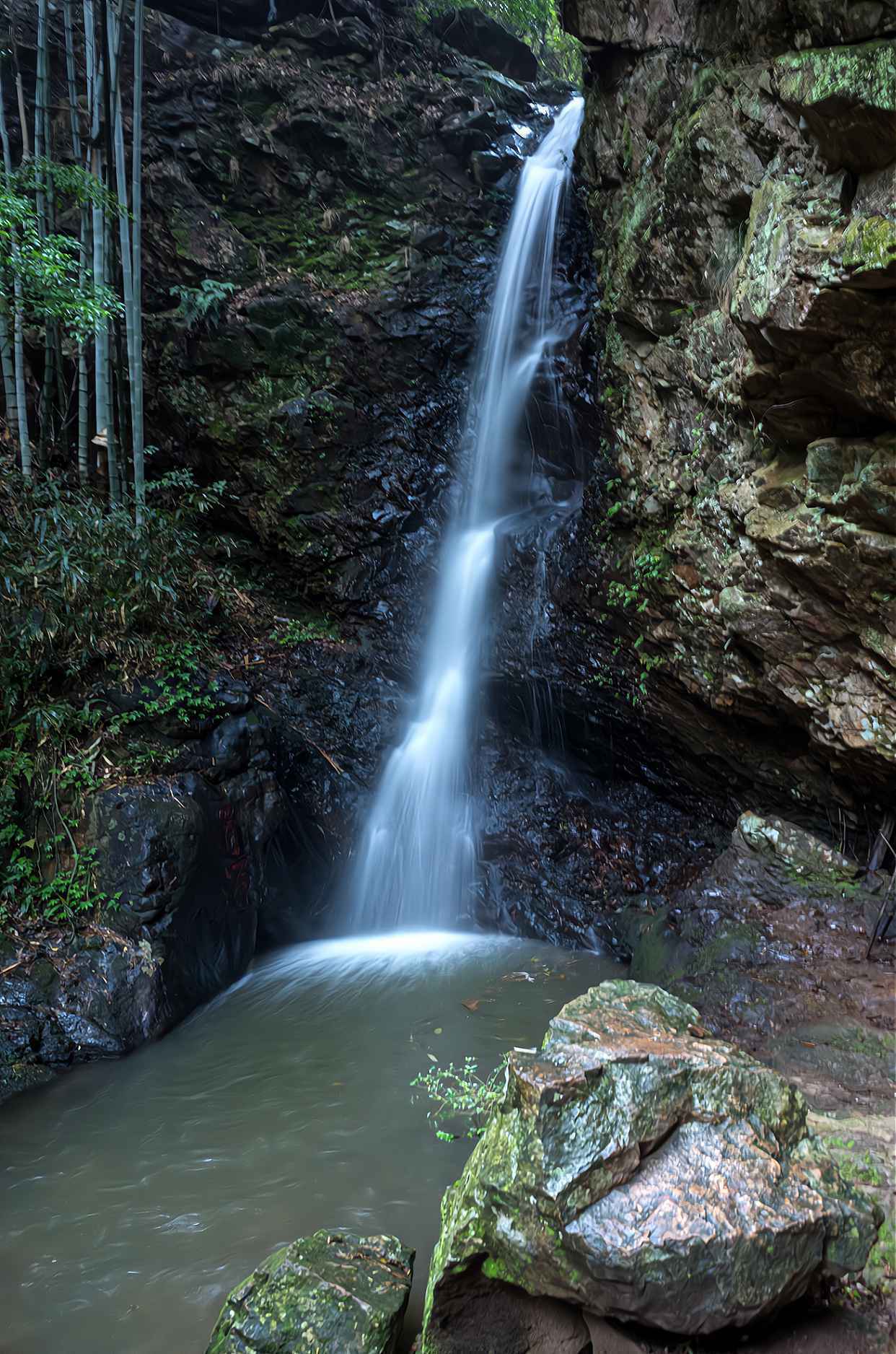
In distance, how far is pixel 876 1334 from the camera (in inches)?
89.0

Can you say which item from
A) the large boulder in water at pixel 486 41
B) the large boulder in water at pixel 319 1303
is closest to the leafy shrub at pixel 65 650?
the large boulder in water at pixel 319 1303

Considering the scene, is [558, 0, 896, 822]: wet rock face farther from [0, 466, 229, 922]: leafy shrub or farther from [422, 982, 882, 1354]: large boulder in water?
[0, 466, 229, 922]: leafy shrub

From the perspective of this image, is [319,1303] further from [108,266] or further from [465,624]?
[108,266]

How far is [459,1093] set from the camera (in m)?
4.38

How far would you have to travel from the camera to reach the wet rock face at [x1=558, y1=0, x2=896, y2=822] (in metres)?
3.88

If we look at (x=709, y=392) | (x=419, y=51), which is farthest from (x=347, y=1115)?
(x=419, y=51)

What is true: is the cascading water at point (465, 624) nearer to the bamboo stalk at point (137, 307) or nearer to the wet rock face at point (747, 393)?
the wet rock face at point (747, 393)

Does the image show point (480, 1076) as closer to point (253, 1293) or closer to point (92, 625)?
point (253, 1293)

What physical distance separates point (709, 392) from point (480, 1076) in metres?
4.98

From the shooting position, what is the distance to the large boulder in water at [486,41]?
475 inches

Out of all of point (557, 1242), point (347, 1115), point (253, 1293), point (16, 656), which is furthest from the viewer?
point (16, 656)

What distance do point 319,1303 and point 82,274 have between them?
7842 millimetres

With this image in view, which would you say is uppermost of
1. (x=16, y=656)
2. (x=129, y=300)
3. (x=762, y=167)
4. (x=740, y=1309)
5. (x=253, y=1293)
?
(x=129, y=300)

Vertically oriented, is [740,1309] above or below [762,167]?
below
